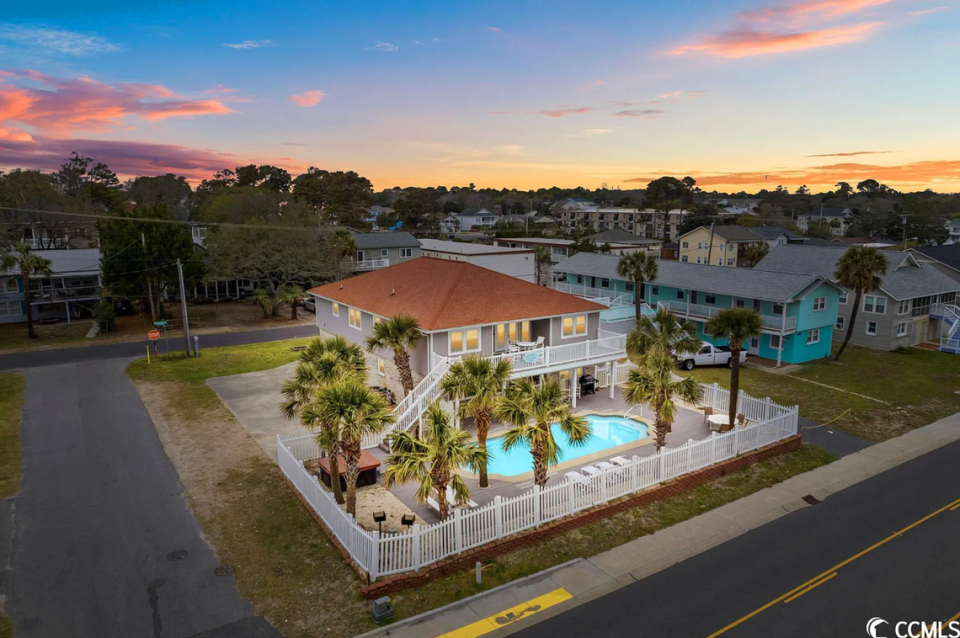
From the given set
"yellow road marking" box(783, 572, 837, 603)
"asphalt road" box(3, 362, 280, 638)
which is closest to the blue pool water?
"yellow road marking" box(783, 572, 837, 603)

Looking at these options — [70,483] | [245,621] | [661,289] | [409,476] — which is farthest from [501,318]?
[661,289]

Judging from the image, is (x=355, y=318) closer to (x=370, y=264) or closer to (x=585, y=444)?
(x=585, y=444)

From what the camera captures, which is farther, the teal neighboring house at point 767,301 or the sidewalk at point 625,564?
the teal neighboring house at point 767,301

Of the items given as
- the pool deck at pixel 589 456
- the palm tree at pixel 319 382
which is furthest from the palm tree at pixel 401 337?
the palm tree at pixel 319 382

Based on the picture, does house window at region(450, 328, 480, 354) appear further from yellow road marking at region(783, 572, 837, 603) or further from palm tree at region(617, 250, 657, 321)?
palm tree at region(617, 250, 657, 321)

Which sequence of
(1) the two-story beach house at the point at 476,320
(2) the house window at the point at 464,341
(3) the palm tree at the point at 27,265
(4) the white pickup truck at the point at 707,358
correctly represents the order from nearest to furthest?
(1) the two-story beach house at the point at 476,320 → (2) the house window at the point at 464,341 → (4) the white pickup truck at the point at 707,358 → (3) the palm tree at the point at 27,265

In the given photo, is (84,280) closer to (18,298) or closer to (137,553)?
(18,298)

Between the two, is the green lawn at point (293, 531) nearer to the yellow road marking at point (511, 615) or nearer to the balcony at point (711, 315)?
the yellow road marking at point (511, 615)
